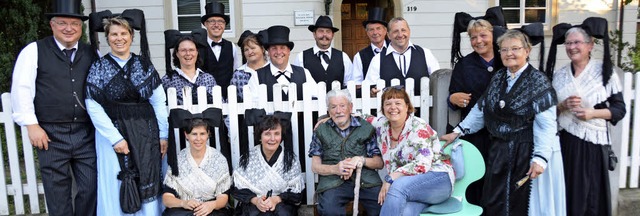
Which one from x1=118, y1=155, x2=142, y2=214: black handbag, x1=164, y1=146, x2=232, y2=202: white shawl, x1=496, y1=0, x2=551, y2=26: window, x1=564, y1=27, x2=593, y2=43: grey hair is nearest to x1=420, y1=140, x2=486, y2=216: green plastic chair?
x1=564, y1=27, x2=593, y2=43: grey hair

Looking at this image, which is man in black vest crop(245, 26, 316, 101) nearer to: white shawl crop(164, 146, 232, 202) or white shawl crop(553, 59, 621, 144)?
white shawl crop(164, 146, 232, 202)

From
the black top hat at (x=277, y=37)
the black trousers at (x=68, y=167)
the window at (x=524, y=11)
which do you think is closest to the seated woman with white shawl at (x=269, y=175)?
the black top hat at (x=277, y=37)

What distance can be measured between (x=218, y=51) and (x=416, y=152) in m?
2.73

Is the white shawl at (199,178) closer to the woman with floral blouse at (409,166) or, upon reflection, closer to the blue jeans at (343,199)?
the blue jeans at (343,199)

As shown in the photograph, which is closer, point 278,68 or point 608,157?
point 608,157

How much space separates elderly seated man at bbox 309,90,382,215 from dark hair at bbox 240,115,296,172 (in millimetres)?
174

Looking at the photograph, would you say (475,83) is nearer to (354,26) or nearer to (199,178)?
(199,178)

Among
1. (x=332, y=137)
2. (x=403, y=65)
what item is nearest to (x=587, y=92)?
(x=403, y=65)

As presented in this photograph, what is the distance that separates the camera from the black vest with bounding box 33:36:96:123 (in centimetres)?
318

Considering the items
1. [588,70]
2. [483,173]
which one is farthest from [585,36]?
[483,173]

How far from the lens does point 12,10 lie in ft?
20.3

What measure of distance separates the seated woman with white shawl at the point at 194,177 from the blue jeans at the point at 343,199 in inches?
27.6

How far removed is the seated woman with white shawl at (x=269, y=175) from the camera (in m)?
3.47

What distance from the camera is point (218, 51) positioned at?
204 inches
